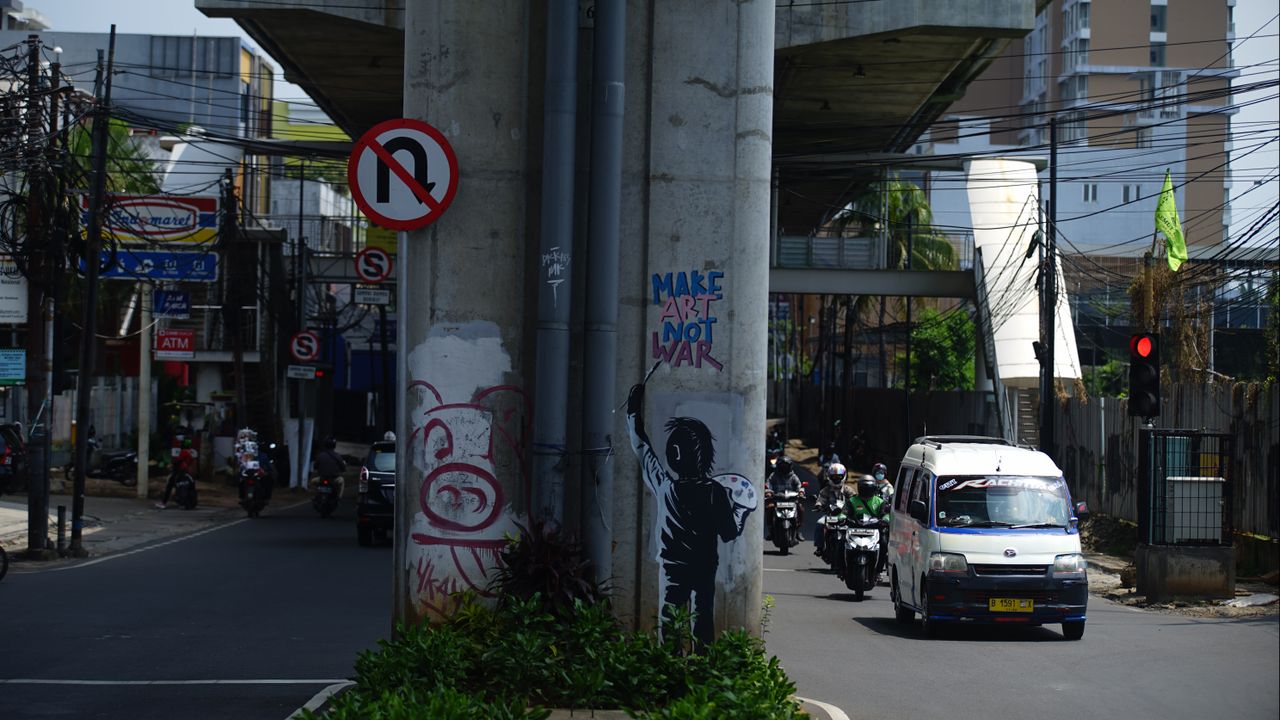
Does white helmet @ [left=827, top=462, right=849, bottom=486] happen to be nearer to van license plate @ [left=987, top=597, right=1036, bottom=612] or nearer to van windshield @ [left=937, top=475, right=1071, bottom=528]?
van windshield @ [left=937, top=475, right=1071, bottom=528]

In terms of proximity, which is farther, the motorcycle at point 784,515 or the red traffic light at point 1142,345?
the motorcycle at point 784,515

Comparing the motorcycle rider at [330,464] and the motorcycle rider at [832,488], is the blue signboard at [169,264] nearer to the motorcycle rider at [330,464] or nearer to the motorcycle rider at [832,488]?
the motorcycle rider at [330,464]

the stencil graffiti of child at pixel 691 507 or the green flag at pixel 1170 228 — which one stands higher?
the green flag at pixel 1170 228

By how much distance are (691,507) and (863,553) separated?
9644 millimetres

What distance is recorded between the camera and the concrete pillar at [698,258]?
8.74 m

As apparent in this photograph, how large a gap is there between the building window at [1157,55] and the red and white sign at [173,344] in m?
21.3

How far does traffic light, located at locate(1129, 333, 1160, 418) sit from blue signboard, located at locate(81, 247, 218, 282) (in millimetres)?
19245

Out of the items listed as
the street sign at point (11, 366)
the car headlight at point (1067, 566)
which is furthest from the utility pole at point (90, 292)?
the car headlight at point (1067, 566)

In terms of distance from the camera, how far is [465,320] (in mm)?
8711

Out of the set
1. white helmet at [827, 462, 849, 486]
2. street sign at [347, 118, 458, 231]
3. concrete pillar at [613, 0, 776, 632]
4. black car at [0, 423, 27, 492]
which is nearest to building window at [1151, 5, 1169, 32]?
white helmet at [827, 462, 849, 486]

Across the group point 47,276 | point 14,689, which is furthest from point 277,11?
point 14,689

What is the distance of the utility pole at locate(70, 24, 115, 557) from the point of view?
827 inches

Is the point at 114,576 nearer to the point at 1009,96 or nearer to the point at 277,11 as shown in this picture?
the point at 277,11

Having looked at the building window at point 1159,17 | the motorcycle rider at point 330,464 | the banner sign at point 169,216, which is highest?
the building window at point 1159,17
